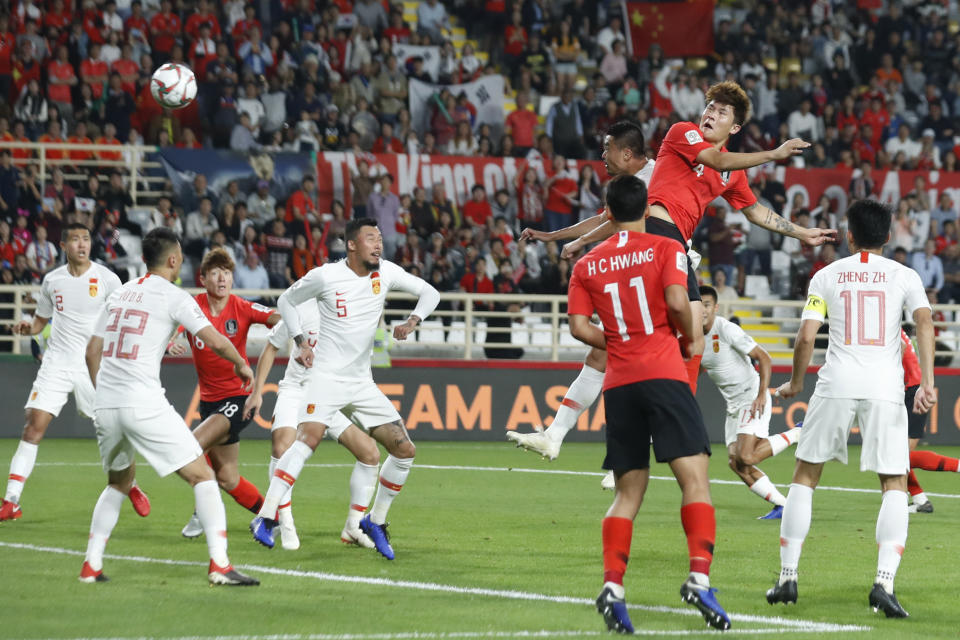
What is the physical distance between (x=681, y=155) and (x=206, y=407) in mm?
4082

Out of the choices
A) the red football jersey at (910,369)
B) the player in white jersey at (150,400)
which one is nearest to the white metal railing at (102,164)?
the red football jersey at (910,369)

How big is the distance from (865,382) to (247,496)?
4.69 m

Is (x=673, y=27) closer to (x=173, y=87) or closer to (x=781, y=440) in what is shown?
(x=173, y=87)

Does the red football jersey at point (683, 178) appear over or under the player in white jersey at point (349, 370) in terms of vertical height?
over

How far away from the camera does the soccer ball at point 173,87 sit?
57.8ft

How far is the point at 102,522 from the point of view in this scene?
26.3 feet

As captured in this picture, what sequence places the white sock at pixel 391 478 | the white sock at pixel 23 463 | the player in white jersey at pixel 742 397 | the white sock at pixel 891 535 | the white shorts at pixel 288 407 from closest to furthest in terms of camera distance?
the white sock at pixel 891 535 < the white sock at pixel 391 478 < the white shorts at pixel 288 407 < the white sock at pixel 23 463 < the player in white jersey at pixel 742 397

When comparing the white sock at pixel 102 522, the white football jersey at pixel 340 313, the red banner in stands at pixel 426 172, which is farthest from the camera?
the red banner in stands at pixel 426 172

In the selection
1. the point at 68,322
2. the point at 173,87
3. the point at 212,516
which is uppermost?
the point at 173,87

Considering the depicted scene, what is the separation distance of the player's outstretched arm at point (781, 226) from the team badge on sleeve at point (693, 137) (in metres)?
0.71

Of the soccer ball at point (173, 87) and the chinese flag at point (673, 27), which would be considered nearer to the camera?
the soccer ball at point (173, 87)

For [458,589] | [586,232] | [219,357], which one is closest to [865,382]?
[458,589]

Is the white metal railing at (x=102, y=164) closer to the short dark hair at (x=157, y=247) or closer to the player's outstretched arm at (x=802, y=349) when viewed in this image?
the short dark hair at (x=157, y=247)

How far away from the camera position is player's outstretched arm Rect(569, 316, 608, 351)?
276 inches
